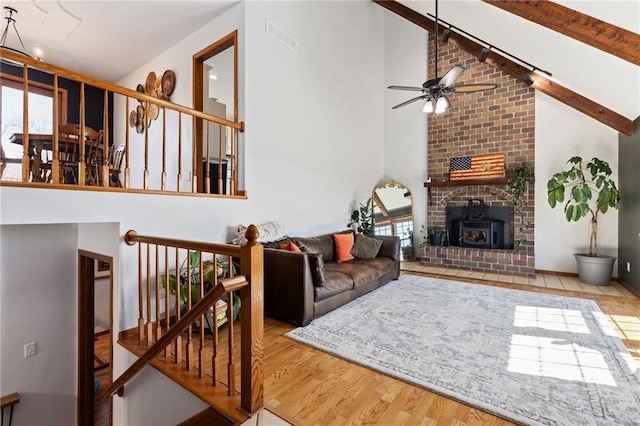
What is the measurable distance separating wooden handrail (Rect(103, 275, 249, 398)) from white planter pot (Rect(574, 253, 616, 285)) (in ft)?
17.8

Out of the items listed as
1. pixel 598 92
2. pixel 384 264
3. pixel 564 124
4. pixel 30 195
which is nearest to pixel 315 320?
pixel 384 264

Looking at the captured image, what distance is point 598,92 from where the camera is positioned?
13.9ft

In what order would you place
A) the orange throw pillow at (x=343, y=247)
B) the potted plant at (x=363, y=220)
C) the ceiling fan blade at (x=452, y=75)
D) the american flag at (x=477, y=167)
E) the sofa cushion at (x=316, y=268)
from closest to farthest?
1. the sofa cushion at (x=316, y=268)
2. the ceiling fan blade at (x=452, y=75)
3. the orange throw pillow at (x=343, y=247)
4. the american flag at (x=477, y=167)
5. the potted plant at (x=363, y=220)

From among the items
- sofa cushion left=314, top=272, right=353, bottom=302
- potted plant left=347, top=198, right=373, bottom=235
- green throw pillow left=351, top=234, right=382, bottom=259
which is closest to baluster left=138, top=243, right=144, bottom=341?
sofa cushion left=314, top=272, right=353, bottom=302

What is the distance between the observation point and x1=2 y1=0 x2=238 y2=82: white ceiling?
4.07 m

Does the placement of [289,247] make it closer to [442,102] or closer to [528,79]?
[442,102]

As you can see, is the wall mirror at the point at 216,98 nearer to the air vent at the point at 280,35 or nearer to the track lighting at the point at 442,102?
the air vent at the point at 280,35

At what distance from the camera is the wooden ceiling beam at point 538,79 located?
4.45m

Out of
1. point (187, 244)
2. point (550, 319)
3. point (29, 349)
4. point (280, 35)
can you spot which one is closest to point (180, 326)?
point (187, 244)

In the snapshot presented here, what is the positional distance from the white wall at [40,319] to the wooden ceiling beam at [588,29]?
568cm

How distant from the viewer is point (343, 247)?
4551 mm

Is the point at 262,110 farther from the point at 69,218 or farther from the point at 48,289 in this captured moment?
the point at 48,289

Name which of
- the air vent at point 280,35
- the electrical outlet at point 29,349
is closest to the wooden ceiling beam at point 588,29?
the air vent at point 280,35

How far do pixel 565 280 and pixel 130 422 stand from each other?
6.15 metres
